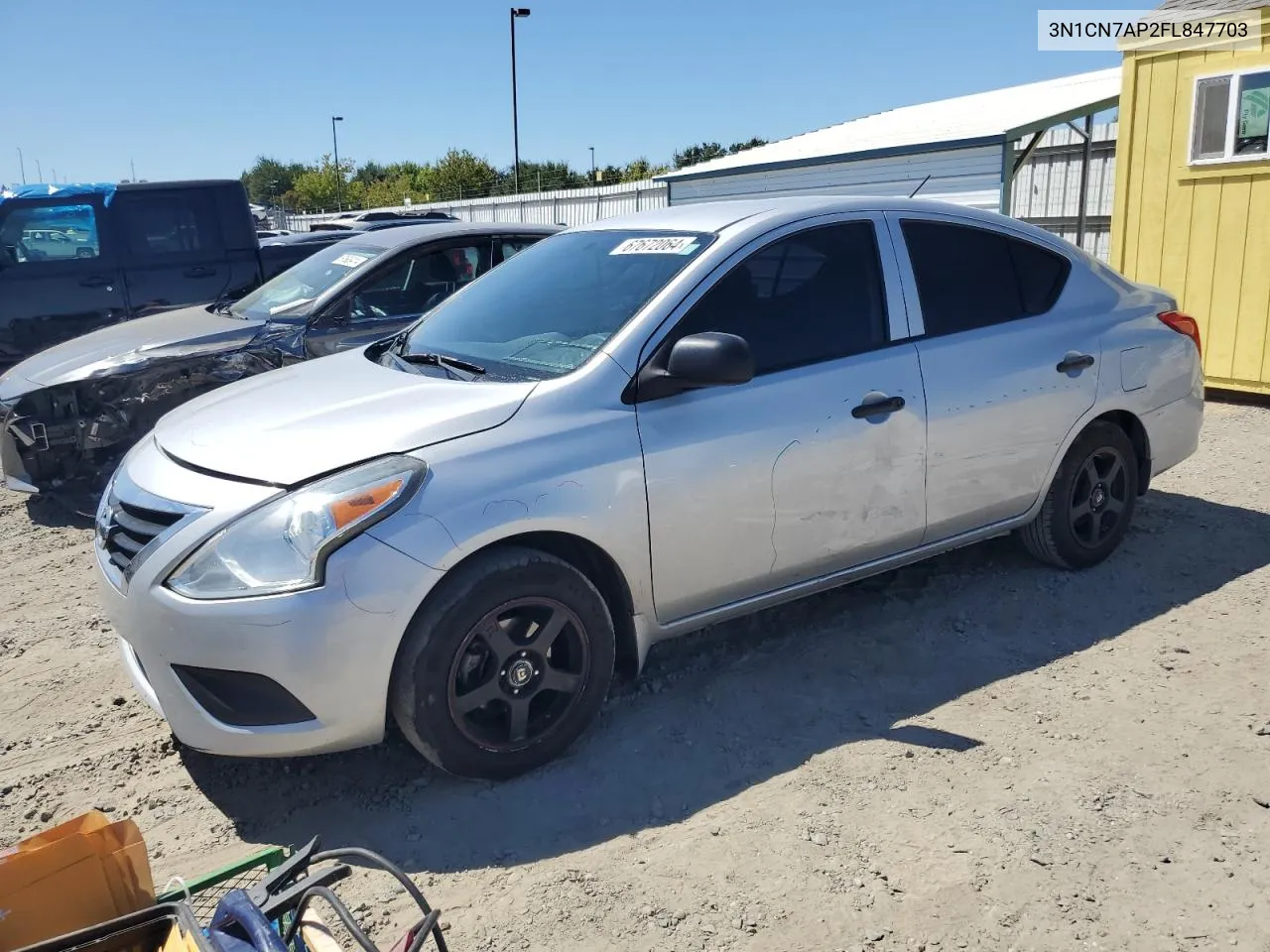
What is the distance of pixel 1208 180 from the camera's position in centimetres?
833

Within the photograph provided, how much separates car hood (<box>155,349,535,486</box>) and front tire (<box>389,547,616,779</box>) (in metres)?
0.44

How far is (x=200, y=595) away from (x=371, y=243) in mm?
4509

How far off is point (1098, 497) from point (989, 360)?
42.0 inches

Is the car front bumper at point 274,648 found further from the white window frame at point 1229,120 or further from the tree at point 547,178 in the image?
the tree at point 547,178

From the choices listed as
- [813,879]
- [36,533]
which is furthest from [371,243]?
[813,879]

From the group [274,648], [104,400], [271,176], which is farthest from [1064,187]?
[271,176]

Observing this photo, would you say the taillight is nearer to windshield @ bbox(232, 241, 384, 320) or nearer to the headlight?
the headlight

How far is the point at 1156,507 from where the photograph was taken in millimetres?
5742

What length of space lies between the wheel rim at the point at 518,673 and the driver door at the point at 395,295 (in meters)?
3.74

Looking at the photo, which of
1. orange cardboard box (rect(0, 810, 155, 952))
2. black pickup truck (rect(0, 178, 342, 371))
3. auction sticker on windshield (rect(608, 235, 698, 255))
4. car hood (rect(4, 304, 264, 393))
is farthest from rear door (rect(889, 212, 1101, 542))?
black pickup truck (rect(0, 178, 342, 371))

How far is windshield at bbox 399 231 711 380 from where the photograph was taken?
3.61 meters

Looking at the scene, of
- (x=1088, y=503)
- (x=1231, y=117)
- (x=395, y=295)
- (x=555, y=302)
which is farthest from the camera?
(x=1231, y=117)

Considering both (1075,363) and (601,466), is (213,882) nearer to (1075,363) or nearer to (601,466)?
(601,466)

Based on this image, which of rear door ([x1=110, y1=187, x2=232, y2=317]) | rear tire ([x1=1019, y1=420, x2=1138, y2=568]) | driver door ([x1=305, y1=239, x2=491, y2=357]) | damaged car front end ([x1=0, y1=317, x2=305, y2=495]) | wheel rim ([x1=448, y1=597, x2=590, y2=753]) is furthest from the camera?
rear door ([x1=110, y1=187, x2=232, y2=317])
